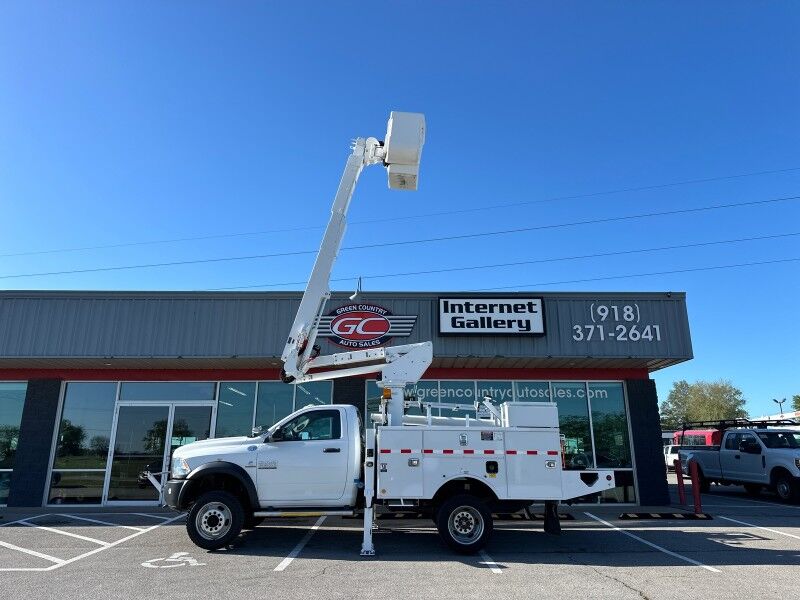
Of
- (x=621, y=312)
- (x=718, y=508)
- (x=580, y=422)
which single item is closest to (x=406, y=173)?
(x=621, y=312)

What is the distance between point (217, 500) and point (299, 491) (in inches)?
48.8

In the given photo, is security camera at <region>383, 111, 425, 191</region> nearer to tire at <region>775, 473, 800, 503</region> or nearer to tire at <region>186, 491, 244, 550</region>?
tire at <region>186, 491, 244, 550</region>

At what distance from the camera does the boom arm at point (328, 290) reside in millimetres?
9016

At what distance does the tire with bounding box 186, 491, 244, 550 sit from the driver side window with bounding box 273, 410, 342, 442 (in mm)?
1160

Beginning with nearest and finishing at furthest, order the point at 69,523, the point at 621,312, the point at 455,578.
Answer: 1. the point at 455,578
2. the point at 69,523
3. the point at 621,312

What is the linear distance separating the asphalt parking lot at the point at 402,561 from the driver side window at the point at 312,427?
171cm

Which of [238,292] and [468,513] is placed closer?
[468,513]

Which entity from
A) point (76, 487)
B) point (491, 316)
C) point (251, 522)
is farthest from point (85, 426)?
point (491, 316)

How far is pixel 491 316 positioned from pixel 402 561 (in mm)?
6753

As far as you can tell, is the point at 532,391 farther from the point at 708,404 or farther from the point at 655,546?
the point at 708,404

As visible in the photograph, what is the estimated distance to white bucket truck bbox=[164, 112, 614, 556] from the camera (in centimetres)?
842

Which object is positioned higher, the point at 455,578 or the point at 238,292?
the point at 238,292

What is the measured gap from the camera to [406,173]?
9.21 m

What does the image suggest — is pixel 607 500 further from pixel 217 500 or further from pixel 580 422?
pixel 217 500
